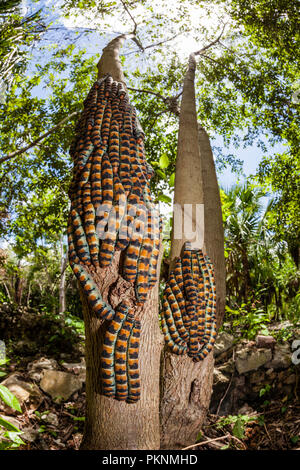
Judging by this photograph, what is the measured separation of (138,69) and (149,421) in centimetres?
445

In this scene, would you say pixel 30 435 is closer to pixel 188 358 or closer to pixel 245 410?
pixel 188 358

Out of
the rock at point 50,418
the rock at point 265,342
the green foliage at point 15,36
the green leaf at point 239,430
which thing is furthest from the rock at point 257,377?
the green foliage at point 15,36

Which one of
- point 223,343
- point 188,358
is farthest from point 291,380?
point 188,358

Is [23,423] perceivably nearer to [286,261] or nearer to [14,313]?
[14,313]

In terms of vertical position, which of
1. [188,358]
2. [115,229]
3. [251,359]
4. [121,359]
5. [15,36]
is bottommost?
[251,359]

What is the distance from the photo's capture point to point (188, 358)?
188cm

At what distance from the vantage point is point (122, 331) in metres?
1.22

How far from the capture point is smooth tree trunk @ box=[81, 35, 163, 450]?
123 cm

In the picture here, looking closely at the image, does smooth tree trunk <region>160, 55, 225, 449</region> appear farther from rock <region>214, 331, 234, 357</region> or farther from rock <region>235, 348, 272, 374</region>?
rock <region>214, 331, 234, 357</region>

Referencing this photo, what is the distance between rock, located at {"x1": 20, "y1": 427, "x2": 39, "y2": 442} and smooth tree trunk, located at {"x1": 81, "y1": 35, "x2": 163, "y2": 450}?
1.04 meters

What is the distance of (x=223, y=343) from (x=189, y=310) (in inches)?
80.8

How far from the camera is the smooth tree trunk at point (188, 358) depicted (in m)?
1.86

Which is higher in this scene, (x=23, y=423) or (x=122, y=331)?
(x=122, y=331)
